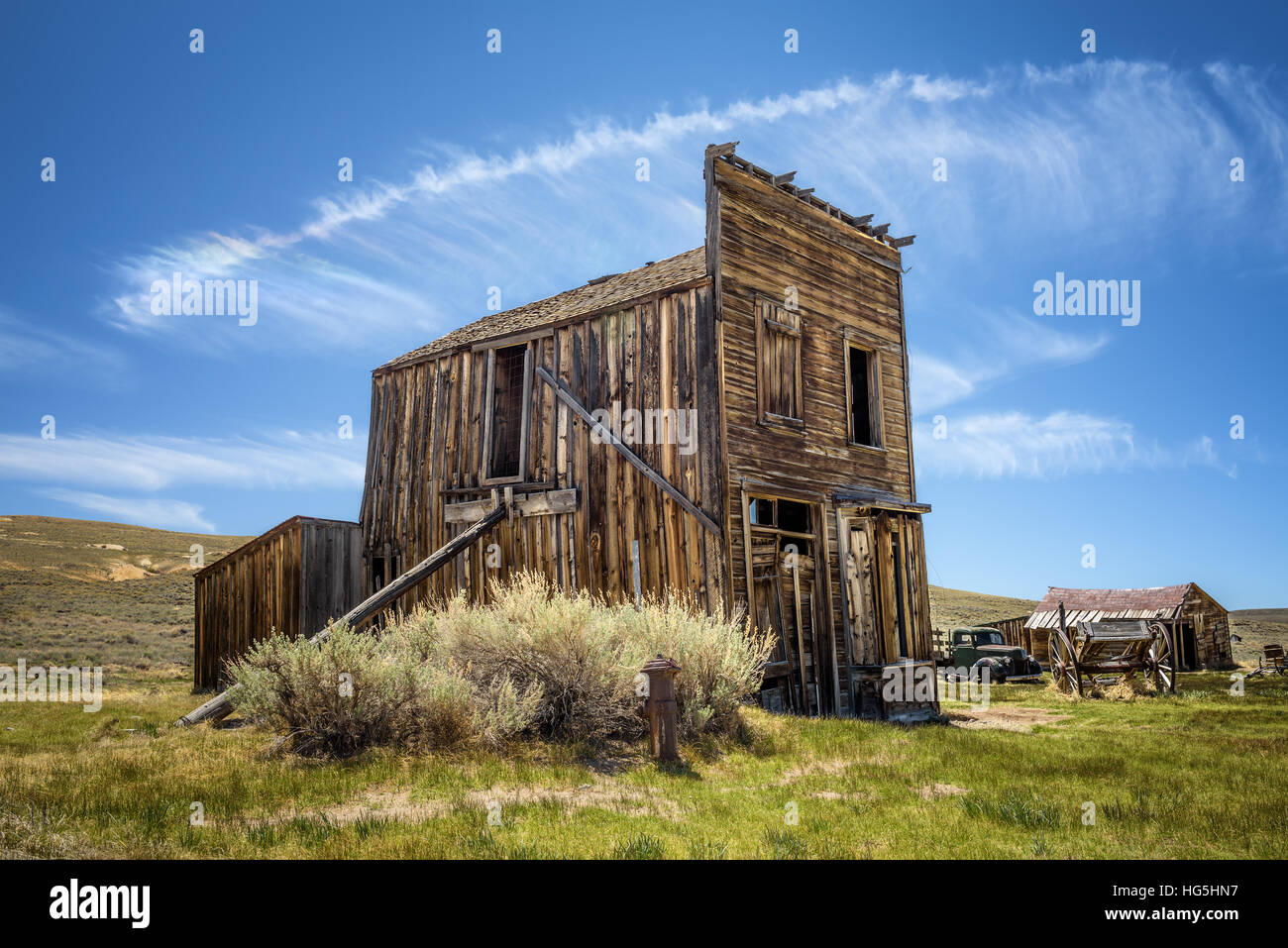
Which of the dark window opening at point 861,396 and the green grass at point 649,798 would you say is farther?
the dark window opening at point 861,396

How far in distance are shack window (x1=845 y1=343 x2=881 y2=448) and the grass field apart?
610cm

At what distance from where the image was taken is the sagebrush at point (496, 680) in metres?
7.47

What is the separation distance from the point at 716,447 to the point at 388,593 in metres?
5.36

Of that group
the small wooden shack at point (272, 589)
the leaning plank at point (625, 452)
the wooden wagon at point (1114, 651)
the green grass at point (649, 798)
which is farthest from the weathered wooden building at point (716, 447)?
the wooden wagon at point (1114, 651)

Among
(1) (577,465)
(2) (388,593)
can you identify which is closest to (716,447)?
(1) (577,465)

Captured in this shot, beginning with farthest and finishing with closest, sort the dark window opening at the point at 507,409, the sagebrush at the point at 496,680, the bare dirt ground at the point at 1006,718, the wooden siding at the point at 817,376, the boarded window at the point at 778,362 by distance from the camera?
the dark window opening at the point at 507,409 → the boarded window at the point at 778,362 → the bare dirt ground at the point at 1006,718 → the wooden siding at the point at 817,376 → the sagebrush at the point at 496,680

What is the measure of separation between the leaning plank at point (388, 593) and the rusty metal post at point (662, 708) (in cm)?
331

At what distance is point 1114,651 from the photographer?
19.8 meters

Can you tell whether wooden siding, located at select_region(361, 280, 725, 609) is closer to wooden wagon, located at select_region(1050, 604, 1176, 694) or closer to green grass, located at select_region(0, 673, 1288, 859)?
green grass, located at select_region(0, 673, 1288, 859)

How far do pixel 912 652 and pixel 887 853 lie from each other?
1110 cm

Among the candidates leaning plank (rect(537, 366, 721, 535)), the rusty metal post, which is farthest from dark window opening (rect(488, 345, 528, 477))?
the rusty metal post

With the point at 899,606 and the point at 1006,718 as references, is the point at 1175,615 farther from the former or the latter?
the point at 899,606

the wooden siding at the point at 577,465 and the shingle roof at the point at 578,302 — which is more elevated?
the shingle roof at the point at 578,302

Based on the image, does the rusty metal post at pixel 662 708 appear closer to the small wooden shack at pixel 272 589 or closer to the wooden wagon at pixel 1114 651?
the small wooden shack at pixel 272 589
